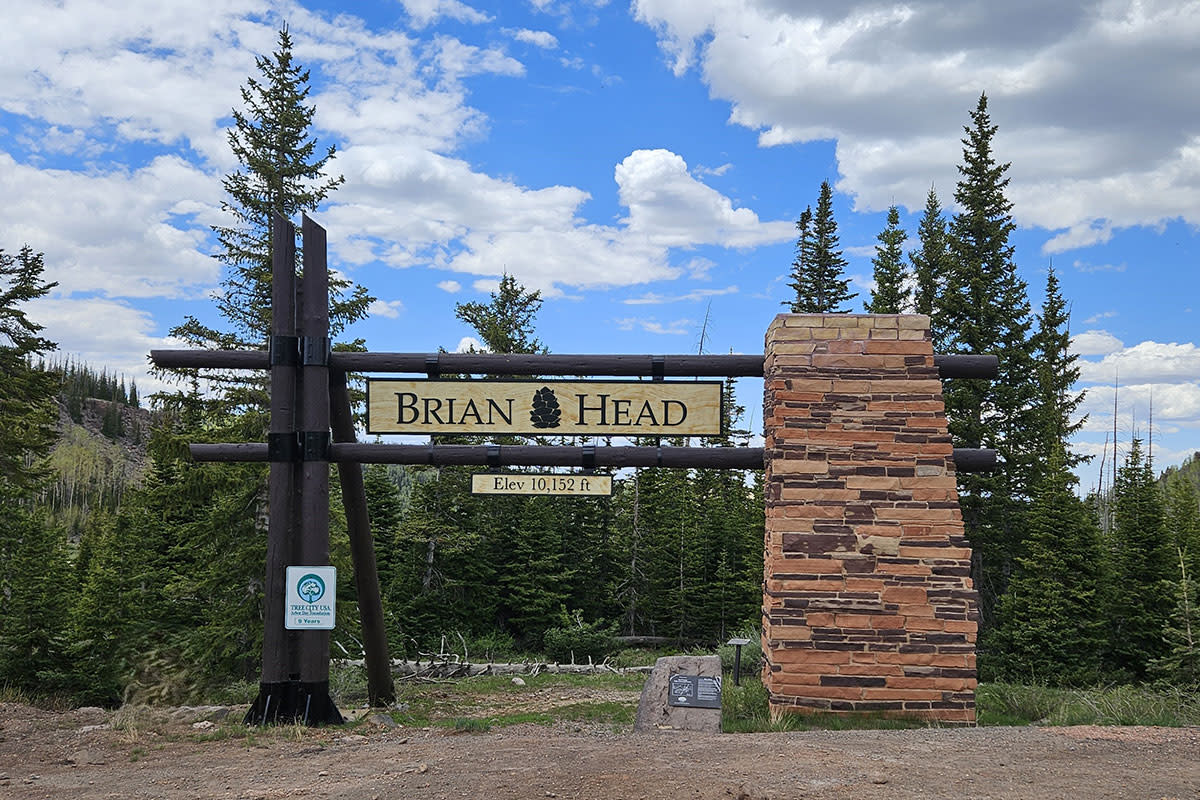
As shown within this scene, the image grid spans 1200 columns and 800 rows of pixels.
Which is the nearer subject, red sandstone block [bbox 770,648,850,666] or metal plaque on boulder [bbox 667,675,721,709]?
metal plaque on boulder [bbox 667,675,721,709]

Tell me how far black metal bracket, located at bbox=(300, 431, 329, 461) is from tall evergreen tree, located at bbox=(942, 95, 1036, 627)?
19173 millimetres

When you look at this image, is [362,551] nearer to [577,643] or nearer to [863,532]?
[863,532]

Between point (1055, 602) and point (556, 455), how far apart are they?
17.5 meters

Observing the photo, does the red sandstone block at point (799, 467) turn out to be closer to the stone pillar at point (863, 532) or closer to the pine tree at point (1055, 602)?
the stone pillar at point (863, 532)

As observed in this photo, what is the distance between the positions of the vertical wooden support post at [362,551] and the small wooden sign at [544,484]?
1.74 metres

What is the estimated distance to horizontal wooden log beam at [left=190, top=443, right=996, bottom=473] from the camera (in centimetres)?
860

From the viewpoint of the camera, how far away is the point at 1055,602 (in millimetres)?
20234

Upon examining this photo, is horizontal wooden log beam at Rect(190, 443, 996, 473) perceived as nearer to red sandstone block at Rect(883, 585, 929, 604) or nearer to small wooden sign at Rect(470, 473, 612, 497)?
small wooden sign at Rect(470, 473, 612, 497)

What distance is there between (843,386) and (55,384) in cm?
2440

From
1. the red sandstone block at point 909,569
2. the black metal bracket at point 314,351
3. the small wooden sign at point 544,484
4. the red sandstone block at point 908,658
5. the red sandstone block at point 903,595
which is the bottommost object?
the red sandstone block at point 908,658

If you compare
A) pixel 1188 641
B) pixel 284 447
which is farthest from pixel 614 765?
pixel 1188 641

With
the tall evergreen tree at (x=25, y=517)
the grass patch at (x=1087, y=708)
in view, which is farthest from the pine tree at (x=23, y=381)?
the grass patch at (x=1087, y=708)

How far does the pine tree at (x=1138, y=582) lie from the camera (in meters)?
20.9

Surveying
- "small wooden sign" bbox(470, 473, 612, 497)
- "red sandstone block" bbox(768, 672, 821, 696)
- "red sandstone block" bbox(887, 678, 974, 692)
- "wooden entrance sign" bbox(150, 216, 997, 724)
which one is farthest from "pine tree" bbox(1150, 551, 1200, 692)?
"small wooden sign" bbox(470, 473, 612, 497)
